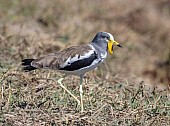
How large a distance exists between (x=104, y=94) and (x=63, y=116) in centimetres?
132

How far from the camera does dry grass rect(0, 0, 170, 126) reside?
5.78m

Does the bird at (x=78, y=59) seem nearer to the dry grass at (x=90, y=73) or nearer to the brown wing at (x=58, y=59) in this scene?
the brown wing at (x=58, y=59)

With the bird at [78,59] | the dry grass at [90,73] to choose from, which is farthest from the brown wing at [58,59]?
the dry grass at [90,73]

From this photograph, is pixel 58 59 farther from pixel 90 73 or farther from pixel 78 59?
pixel 90 73

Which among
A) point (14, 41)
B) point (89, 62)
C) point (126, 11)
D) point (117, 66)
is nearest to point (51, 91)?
point (89, 62)

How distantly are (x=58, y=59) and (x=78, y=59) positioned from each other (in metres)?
0.21

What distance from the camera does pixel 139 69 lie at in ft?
36.1

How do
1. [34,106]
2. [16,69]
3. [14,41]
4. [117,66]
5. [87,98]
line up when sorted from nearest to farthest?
[34,106] < [87,98] < [16,69] < [14,41] < [117,66]

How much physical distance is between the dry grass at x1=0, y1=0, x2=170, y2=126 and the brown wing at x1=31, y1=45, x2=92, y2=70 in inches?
14.8

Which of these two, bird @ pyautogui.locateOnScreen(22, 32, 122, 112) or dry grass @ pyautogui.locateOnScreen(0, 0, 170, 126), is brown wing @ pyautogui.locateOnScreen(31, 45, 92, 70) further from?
dry grass @ pyautogui.locateOnScreen(0, 0, 170, 126)

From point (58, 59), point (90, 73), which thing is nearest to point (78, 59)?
point (58, 59)

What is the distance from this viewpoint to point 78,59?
5969 mm

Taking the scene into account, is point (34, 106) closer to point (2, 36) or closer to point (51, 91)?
point (51, 91)

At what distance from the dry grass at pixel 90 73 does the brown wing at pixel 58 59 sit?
376 mm
